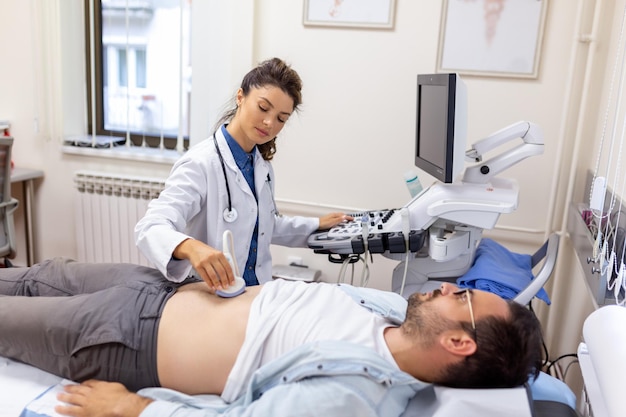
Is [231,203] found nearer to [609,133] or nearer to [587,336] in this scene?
[587,336]

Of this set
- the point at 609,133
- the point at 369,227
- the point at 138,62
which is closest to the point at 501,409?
the point at 369,227

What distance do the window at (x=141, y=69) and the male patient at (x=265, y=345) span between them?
1593 mm

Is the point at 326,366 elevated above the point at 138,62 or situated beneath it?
situated beneath

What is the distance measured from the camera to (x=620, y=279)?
3.67ft

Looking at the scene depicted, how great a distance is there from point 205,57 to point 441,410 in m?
2.09

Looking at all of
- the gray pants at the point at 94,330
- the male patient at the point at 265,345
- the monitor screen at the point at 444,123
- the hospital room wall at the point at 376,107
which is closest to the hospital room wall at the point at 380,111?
the hospital room wall at the point at 376,107

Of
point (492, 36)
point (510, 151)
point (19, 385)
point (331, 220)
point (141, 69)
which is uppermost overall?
point (492, 36)

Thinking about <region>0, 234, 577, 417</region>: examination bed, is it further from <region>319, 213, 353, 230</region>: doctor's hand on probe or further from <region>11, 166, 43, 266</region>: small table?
<region>11, 166, 43, 266</region>: small table

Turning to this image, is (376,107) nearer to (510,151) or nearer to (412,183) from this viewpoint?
(412,183)

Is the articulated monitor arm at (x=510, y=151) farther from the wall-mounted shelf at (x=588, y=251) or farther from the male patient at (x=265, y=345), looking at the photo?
the male patient at (x=265, y=345)

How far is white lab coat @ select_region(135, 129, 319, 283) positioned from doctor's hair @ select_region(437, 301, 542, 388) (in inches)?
27.1

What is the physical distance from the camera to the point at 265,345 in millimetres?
1141

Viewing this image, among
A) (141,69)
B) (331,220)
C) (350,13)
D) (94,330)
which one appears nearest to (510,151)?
(331,220)

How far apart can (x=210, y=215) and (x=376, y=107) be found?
111 cm
